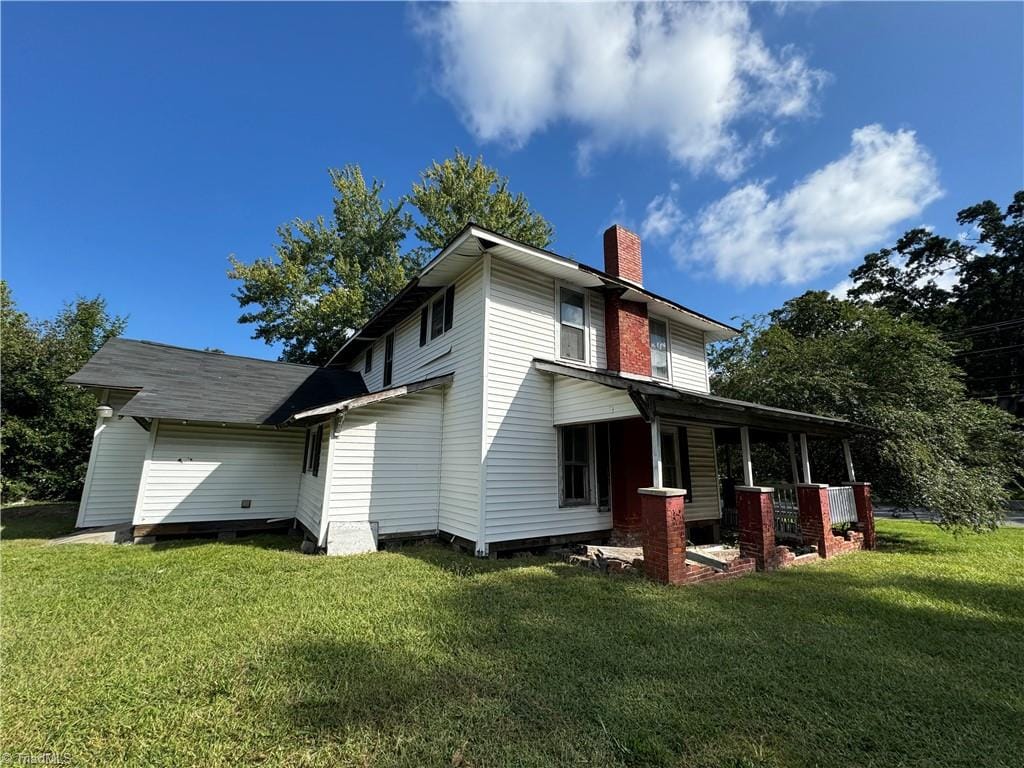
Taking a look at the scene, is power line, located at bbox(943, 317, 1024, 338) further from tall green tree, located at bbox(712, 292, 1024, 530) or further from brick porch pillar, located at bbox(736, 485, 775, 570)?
brick porch pillar, located at bbox(736, 485, 775, 570)

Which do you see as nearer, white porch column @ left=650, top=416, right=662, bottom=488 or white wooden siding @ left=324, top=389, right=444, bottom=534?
white porch column @ left=650, top=416, right=662, bottom=488

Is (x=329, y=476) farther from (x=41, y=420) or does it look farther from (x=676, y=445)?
(x=41, y=420)

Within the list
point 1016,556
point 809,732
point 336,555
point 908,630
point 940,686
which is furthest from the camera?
point 1016,556

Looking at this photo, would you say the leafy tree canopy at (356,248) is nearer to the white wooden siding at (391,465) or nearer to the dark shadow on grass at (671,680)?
the white wooden siding at (391,465)

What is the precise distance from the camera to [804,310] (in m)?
24.9

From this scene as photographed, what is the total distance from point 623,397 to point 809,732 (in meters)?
4.63

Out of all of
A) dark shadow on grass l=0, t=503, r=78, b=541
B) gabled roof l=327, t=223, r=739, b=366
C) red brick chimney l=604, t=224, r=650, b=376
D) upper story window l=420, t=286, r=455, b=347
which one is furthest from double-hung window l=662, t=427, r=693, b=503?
dark shadow on grass l=0, t=503, r=78, b=541

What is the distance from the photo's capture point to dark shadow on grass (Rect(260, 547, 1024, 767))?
2.67m

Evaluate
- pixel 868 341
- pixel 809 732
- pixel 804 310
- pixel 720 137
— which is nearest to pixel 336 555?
pixel 809 732

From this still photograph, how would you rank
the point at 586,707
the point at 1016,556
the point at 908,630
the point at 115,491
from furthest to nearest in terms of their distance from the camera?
the point at 115,491
the point at 1016,556
the point at 908,630
the point at 586,707

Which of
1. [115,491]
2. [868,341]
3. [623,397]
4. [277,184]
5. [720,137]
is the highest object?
[277,184]

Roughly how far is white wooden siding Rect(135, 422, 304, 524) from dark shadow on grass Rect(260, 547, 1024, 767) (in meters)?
7.45

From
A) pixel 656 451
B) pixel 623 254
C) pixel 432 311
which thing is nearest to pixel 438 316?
pixel 432 311

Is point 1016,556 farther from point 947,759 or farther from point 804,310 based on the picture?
point 804,310
